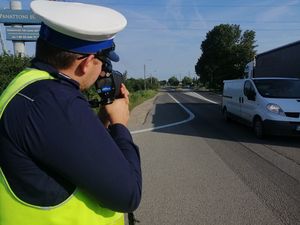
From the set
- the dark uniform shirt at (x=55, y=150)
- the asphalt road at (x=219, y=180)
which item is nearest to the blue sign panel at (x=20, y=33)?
the asphalt road at (x=219, y=180)

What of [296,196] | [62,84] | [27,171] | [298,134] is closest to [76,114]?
[62,84]

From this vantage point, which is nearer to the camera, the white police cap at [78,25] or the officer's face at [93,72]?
the white police cap at [78,25]

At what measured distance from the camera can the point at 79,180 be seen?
1449mm

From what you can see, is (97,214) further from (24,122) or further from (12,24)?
(12,24)

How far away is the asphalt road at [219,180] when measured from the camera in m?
5.29

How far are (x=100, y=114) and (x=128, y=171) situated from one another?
0.46 metres

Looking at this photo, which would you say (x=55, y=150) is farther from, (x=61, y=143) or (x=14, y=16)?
(x=14, y=16)

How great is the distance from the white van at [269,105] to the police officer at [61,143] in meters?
10.6

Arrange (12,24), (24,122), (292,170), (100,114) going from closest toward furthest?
(24,122) < (100,114) < (292,170) < (12,24)

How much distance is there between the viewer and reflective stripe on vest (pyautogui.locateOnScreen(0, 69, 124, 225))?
1.45m

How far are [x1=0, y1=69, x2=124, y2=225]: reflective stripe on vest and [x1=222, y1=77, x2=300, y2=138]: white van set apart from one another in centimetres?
1067

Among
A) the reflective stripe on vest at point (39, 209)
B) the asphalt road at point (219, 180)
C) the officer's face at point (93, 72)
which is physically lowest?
the asphalt road at point (219, 180)

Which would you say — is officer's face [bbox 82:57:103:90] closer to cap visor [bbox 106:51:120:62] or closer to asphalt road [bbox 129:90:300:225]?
cap visor [bbox 106:51:120:62]

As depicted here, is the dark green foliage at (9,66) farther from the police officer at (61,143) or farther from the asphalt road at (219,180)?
the police officer at (61,143)
